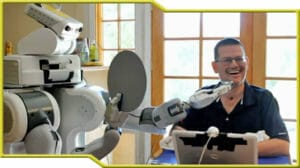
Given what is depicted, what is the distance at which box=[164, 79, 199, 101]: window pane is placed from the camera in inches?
37.3

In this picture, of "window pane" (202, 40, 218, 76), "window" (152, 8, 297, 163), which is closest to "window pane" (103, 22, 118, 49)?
"window" (152, 8, 297, 163)

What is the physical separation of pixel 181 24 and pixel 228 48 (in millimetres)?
126

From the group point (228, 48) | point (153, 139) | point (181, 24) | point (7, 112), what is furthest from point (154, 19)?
point (7, 112)

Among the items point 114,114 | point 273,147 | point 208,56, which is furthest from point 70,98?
point 273,147

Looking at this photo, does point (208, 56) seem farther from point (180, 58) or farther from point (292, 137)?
point (292, 137)

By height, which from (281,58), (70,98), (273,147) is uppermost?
(281,58)

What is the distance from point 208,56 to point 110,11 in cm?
26

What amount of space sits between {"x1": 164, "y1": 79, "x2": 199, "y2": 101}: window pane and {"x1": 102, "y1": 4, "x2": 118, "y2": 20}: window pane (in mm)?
212

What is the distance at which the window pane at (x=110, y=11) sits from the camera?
0.94 metres

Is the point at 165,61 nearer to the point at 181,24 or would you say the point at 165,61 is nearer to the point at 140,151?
the point at 181,24

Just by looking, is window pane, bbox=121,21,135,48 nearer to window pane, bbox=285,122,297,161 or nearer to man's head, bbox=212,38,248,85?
man's head, bbox=212,38,248,85

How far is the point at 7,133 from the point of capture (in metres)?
0.93

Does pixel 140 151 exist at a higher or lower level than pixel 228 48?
lower

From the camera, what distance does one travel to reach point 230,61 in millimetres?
934
